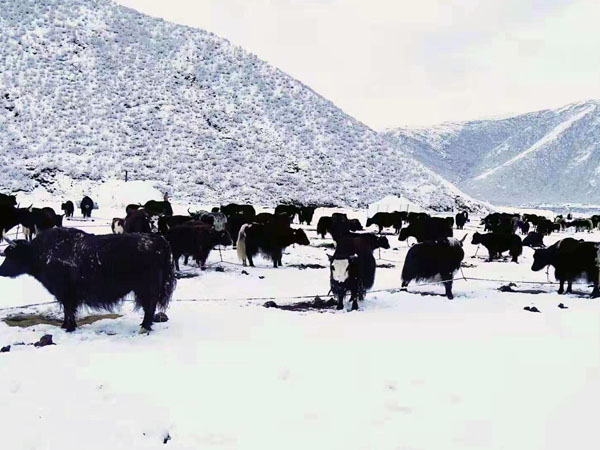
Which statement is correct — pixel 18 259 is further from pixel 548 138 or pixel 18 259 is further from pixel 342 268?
pixel 548 138

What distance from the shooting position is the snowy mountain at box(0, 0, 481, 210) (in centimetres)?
4841

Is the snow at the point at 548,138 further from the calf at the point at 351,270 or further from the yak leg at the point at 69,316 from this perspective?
the yak leg at the point at 69,316

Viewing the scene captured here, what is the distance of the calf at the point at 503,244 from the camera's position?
17.4 m

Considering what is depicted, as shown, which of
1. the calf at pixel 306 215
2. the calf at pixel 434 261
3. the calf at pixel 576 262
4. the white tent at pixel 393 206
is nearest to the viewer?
the calf at pixel 434 261

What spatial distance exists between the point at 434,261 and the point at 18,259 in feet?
22.0

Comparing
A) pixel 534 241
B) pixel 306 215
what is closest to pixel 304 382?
pixel 534 241

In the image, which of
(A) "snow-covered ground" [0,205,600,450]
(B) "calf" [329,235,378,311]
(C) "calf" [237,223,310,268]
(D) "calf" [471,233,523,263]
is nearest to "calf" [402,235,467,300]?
(B) "calf" [329,235,378,311]

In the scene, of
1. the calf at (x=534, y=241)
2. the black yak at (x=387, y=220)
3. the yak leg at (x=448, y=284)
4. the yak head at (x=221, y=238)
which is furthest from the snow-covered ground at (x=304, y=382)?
the black yak at (x=387, y=220)

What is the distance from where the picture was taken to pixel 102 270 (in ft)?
20.9

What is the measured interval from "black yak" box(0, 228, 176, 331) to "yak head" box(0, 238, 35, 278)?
22 centimetres

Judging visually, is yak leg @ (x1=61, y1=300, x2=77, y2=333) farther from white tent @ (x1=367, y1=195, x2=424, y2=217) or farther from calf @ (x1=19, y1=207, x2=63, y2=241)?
white tent @ (x1=367, y1=195, x2=424, y2=217)

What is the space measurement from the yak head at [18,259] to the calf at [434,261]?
621cm

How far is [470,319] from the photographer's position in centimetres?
787

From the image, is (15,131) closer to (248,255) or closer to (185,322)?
(248,255)
